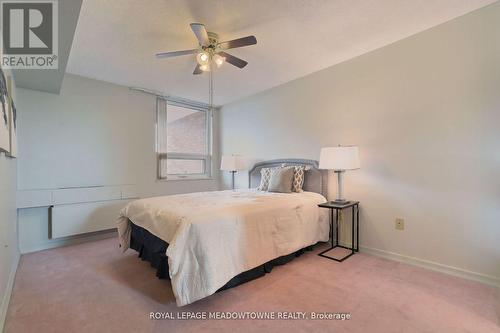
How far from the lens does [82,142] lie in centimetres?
343

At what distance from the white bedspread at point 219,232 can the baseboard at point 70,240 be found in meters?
1.15

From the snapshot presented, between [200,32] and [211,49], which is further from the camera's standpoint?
[211,49]

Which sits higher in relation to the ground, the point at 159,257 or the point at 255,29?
the point at 255,29

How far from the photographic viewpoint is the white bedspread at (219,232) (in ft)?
5.79

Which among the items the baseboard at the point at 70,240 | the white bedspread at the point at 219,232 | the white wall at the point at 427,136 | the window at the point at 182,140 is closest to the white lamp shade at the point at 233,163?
the window at the point at 182,140

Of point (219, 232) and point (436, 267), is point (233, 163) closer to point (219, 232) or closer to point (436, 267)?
point (219, 232)

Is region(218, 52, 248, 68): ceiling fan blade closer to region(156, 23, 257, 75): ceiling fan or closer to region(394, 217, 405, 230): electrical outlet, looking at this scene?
region(156, 23, 257, 75): ceiling fan

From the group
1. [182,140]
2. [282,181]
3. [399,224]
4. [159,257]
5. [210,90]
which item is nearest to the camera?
[159,257]

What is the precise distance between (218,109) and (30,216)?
3.49 meters

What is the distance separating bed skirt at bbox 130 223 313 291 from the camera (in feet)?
7.00

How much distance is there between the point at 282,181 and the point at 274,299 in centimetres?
159

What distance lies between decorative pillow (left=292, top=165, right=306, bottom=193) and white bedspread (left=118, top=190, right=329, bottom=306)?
294 mm

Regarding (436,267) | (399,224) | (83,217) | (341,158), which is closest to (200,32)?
(341,158)

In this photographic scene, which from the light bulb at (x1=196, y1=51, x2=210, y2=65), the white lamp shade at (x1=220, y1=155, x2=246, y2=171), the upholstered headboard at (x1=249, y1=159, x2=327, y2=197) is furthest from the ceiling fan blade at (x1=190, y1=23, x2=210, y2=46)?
the white lamp shade at (x1=220, y1=155, x2=246, y2=171)
